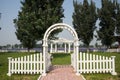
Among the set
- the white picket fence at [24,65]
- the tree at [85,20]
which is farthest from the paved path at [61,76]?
the tree at [85,20]

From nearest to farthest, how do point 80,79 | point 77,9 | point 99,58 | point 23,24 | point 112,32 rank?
point 80,79 < point 99,58 < point 23,24 < point 112,32 < point 77,9

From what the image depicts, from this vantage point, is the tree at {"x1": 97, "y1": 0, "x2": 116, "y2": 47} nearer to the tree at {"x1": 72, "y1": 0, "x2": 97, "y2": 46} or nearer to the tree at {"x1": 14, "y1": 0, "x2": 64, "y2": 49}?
the tree at {"x1": 72, "y1": 0, "x2": 97, "y2": 46}

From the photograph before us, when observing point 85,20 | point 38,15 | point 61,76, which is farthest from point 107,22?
point 61,76

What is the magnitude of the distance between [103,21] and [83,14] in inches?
191

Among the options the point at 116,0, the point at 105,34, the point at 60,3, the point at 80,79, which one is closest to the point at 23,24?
the point at 60,3

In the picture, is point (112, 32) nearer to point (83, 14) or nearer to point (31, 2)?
point (83, 14)

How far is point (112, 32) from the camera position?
57.0 m

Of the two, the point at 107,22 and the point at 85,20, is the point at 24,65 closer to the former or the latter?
the point at 85,20

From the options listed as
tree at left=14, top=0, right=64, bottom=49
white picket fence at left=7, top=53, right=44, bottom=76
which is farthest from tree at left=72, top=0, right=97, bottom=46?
white picket fence at left=7, top=53, right=44, bottom=76

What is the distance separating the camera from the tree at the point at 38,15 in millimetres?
33188

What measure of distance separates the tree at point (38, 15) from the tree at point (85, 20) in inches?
923

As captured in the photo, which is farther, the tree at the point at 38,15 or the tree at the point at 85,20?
the tree at the point at 85,20

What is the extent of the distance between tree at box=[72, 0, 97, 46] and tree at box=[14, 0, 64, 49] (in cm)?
2344

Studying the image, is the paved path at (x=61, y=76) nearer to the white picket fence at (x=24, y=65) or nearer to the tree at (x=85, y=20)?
the white picket fence at (x=24, y=65)
